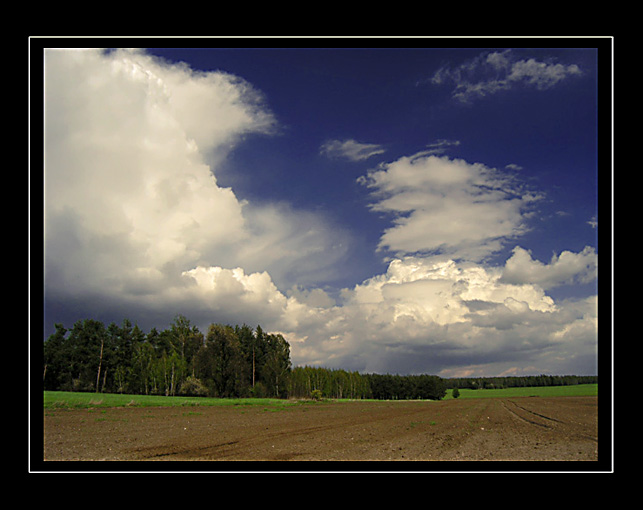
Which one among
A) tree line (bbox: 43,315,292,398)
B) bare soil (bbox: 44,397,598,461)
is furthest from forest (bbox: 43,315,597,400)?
bare soil (bbox: 44,397,598,461)

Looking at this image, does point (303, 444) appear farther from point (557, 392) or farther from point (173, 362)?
point (557, 392)

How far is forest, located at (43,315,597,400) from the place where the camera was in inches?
2318

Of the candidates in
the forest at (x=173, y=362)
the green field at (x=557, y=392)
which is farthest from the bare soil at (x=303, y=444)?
the green field at (x=557, y=392)

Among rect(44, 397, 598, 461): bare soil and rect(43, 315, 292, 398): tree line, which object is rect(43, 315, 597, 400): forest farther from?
rect(44, 397, 598, 461): bare soil

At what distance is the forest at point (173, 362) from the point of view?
5888 cm

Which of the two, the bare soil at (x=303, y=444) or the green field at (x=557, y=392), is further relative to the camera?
the green field at (x=557, y=392)

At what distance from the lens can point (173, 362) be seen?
2478 inches

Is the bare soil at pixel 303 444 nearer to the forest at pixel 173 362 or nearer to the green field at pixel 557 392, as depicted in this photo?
the forest at pixel 173 362

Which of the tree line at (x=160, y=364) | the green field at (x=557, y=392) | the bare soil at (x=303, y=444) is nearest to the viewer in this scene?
the bare soil at (x=303, y=444)

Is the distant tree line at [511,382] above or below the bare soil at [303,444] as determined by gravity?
below
